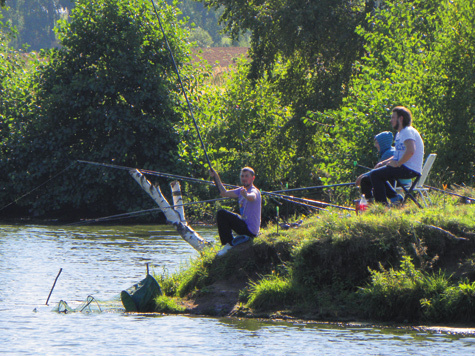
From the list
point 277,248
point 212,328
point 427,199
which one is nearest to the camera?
point 212,328

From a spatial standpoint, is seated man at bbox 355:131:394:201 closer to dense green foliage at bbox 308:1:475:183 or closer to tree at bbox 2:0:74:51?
dense green foliage at bbox 308:1:475:183

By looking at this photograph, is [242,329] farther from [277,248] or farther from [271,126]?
[271,126]

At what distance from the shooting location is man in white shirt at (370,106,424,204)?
34.6 feet

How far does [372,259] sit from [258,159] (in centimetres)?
1788

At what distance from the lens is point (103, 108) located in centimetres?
2905

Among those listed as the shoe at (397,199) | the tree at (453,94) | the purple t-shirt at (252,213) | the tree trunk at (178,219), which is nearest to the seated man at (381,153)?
the shoe at (397,199)

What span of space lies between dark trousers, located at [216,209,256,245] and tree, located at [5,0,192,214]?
56.4ft

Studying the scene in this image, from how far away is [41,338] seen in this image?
9.20 meters

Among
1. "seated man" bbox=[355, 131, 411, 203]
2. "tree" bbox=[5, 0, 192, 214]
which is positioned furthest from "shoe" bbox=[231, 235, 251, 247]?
"tree" bbox=[5, 0, 192, 214]

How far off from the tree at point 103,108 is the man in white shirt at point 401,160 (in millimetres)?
18028

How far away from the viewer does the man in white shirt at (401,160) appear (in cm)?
1053

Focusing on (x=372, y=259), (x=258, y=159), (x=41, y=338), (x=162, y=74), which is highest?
(x=162, y=74)

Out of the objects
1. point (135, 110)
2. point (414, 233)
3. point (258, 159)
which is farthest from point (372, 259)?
point (135, 110)

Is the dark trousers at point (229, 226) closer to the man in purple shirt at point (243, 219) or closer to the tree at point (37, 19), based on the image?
the man in purple shirt at point (243, 219)
